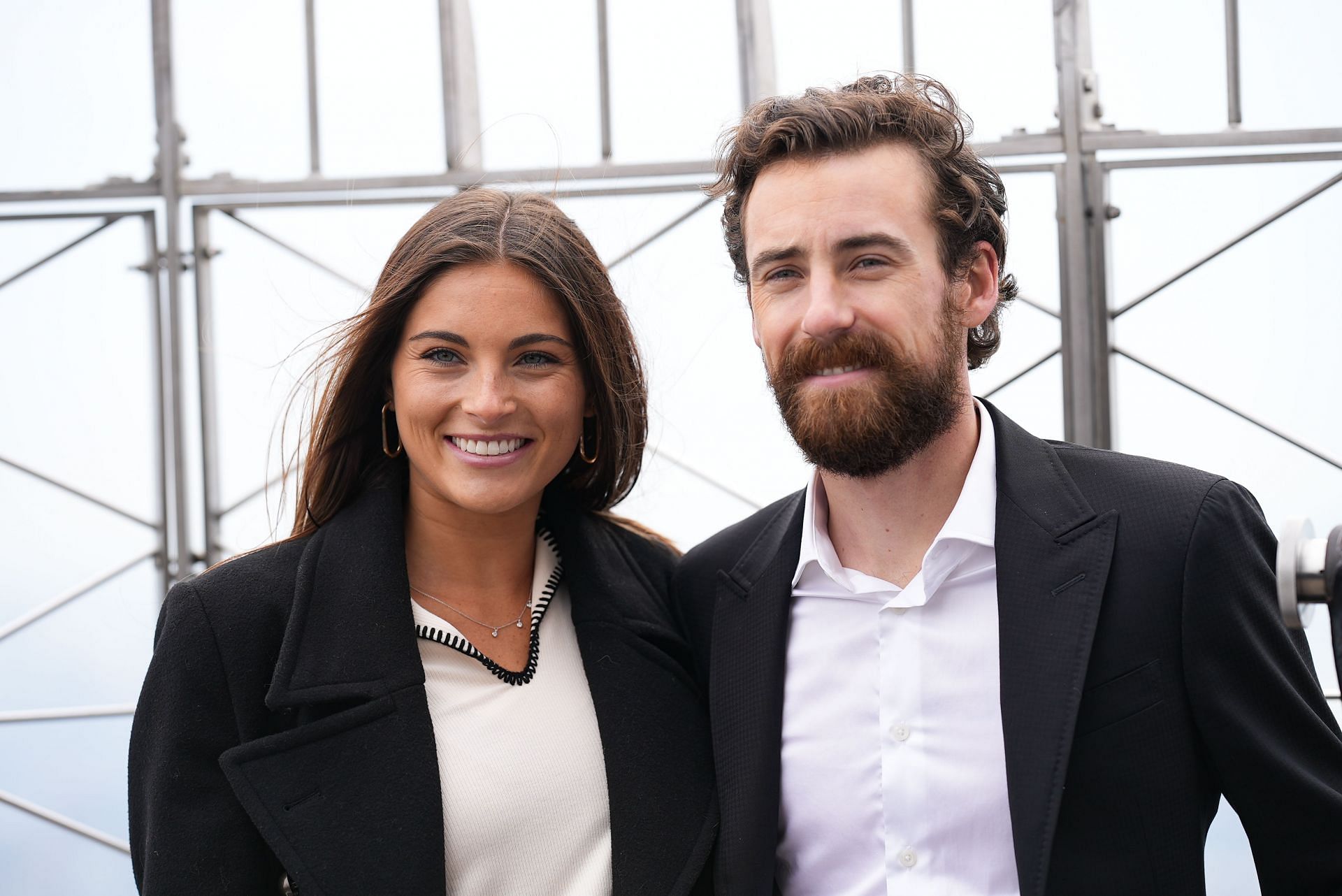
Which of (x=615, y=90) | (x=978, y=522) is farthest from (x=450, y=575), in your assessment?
(x=615, y=90)

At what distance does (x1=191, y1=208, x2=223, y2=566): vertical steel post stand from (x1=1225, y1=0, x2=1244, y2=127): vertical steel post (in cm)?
311

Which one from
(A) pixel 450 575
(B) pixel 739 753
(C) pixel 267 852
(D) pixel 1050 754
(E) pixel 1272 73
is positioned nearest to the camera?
(D) pixel 1050 754

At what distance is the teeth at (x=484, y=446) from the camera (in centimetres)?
173

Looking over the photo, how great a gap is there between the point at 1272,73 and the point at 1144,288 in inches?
28.1

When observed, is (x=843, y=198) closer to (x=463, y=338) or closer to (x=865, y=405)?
(x=865, y=405)

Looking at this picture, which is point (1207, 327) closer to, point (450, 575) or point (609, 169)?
point (609, 169)

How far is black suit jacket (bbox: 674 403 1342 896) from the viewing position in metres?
1.46

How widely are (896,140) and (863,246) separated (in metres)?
0.20

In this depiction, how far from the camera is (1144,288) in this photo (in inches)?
141

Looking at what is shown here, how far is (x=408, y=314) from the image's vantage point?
5.82ft

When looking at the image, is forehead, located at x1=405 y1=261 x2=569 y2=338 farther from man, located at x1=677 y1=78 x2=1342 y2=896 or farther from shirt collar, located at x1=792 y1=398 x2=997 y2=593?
shirt collar, located at x1=792 y1=398 x2=997 y2=593

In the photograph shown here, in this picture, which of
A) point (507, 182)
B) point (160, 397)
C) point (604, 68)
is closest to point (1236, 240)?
point (604, 68)

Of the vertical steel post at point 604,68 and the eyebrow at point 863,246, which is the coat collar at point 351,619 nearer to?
the eyebrow at point 863,246

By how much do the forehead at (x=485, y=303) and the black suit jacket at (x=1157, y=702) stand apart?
73 cm
